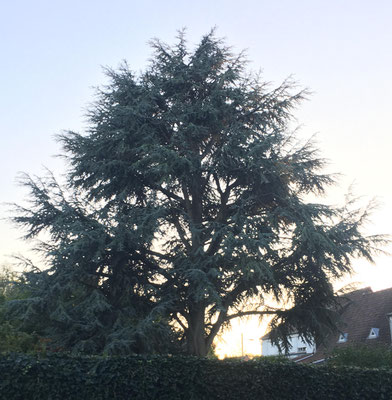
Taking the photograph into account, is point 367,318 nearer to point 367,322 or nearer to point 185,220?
point 367,322

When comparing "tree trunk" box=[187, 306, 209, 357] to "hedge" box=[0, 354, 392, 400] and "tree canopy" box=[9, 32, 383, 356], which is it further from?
"hedge" box=[0, 354, 392, 400]

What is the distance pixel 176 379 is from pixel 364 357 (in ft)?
41.4

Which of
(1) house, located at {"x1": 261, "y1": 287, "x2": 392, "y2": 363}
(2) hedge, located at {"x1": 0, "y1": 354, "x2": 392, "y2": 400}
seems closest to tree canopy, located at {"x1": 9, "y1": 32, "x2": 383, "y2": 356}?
(2) hedge, located at {"x1": 0, "y1": 354, "x2": 392, "y2": 400}

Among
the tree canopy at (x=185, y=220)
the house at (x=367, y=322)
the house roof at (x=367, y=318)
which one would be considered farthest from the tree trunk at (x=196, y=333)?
the house roof at (x=367, y=318)

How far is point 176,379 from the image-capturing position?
11797 millimetres

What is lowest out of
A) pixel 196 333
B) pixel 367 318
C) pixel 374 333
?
pixel 196 333

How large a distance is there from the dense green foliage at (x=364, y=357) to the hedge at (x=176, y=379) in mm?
7743

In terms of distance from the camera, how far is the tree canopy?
15.0m

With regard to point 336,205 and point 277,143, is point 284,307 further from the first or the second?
point 277,143

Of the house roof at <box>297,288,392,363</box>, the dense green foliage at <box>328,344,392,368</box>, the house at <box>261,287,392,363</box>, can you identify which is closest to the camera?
the dense green foliage at <box>328,344,392,368</box>

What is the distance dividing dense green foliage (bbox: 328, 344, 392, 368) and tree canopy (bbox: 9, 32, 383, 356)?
15.8 feet

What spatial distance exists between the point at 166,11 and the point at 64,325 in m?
9.74

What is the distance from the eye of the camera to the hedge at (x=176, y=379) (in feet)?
36.1

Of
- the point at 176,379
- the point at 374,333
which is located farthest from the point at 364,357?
the point at 176,379
